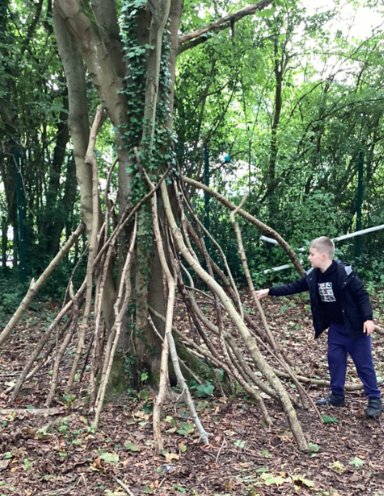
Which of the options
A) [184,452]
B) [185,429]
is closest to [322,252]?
[185,429]

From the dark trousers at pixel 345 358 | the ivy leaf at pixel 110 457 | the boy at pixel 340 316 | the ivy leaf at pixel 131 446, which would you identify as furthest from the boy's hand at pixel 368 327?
the ivy leaf at pixel 110 457

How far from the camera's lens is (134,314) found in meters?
3.57

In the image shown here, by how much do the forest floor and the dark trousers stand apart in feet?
0.69

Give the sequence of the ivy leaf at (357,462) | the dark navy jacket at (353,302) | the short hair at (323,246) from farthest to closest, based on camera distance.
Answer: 1. the short hair at (323,246)
2. the dark navy jacket at (353,302)
3. the ivy leaf at (357,462)

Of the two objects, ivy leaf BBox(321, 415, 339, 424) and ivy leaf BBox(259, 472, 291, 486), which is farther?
ivy leaf BBox(321, 415, 339, 424)

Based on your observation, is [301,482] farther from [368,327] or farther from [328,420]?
[368,327]

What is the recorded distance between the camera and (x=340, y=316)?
3.66 metres

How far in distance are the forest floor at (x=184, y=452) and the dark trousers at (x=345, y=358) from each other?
0.21m

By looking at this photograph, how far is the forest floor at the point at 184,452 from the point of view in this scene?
2.45 m

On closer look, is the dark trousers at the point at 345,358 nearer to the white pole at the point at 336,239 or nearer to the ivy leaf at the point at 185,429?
the ivy leaf at the point at 185,429

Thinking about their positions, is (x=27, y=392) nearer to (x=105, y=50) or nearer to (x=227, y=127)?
(x=105, y=50)

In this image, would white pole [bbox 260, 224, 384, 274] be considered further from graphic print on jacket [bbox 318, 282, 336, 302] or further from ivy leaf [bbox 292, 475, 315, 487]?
ivy leaf [bbox 292, 475, 315, 487]

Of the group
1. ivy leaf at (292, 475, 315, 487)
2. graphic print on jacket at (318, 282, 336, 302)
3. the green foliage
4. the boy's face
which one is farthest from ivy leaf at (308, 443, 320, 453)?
the green foliage

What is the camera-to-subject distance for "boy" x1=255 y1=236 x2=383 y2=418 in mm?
3529
